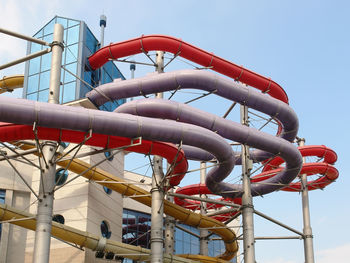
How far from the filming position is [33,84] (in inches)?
1437

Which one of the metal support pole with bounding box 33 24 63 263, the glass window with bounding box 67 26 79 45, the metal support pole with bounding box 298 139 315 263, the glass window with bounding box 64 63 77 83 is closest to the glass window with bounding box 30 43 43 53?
the glass window with bounding box 67 26 79 45

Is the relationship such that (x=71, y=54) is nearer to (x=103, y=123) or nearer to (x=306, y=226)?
(x=103, y=123)

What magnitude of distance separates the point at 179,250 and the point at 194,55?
28242 mm

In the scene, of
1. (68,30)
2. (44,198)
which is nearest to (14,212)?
(44,198)

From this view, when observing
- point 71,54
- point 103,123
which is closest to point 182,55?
point 71,54

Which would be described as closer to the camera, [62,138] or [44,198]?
[44,198]

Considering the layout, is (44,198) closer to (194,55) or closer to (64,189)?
(64,189)

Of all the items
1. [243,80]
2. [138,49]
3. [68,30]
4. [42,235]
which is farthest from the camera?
[68,30]

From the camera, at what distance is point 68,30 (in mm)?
37812

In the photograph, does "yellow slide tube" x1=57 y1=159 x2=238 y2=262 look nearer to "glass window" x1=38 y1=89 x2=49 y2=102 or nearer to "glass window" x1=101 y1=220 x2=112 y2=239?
"glass window" x1=101 y1=220 x2=112 y2=239

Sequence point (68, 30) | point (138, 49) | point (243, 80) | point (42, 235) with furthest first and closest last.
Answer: point (68, 30) → point (243, 80) → point (138, 49) → point (42, 235)

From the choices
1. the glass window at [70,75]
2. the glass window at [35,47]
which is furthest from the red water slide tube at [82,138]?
the glass window at [35,47]

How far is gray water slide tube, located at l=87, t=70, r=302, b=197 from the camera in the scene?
1016 inches

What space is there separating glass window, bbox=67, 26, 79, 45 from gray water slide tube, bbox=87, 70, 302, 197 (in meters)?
7.21
